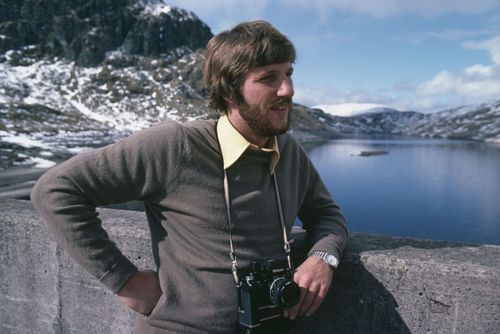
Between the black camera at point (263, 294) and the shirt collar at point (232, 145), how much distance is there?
1.83 feet

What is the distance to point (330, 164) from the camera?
8894cm

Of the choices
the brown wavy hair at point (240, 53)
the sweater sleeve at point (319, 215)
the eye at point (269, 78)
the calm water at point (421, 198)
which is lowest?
the calm water at point (421, 198)

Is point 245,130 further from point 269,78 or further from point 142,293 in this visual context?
point 142,293

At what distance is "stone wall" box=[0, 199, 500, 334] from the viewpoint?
7.64 ft

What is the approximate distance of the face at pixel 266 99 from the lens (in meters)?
2.30

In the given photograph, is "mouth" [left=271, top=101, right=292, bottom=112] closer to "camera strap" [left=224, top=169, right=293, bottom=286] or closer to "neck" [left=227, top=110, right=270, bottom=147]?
"neck" [left=227, top=110, right=270, bottom=147]

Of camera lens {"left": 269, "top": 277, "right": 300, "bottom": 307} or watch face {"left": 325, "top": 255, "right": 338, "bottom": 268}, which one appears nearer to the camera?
camera lens {"left": 269, "top": 277, "right": 300, "bottom": 307}

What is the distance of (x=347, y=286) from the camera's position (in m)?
2.60

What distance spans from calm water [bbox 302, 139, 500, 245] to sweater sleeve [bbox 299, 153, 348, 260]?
130 ft

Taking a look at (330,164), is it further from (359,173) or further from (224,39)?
(224,39)

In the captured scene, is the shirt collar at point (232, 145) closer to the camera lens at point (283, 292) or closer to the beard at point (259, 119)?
the beard at point (259, 119)

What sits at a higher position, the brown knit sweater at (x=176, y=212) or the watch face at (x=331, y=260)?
the brown knit sweater at (x=176, y=212)

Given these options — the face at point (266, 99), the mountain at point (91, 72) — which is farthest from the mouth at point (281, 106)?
the mountain at point (91, 72)

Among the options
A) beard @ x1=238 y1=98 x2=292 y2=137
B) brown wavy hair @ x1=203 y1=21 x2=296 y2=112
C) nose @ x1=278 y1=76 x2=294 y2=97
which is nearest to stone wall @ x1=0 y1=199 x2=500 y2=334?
beard @ x1=238 y1=98 x2=292 y2=137
